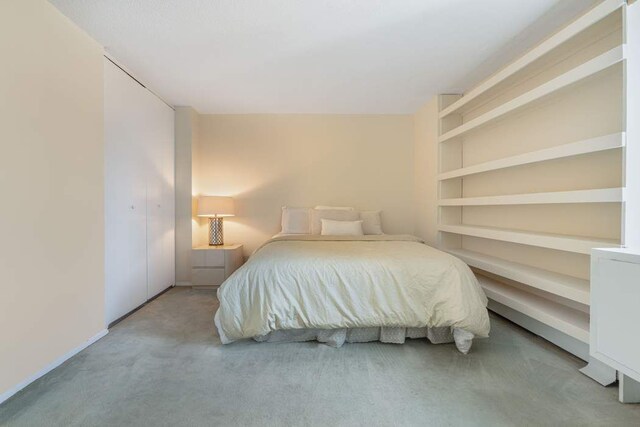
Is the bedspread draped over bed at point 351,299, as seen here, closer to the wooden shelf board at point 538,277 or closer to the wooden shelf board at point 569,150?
the wooden shelf board at point 538,277

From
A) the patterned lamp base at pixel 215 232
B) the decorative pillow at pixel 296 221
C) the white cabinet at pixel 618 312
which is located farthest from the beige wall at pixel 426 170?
the patterned lamp base at pixel 215 232

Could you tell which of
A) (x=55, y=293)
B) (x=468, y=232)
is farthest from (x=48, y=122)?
(x=468, y=232)

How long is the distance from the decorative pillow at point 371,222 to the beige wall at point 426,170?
603mm

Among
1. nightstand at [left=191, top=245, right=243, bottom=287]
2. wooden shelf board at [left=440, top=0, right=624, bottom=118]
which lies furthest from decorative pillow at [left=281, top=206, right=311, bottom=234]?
wooden shelf board at [left=440, top=0, right=624, bottom=118]

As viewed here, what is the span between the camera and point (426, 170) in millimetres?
3627

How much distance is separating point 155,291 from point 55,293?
1.38 metres

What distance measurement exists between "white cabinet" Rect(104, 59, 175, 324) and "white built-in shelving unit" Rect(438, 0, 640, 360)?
3183 millimetres

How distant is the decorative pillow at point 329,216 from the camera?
3498 millimetres

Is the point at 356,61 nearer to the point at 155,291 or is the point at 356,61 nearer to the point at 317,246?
the point at 317,246

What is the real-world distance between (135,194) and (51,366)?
1500mm

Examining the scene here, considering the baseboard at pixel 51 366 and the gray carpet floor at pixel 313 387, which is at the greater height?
the baseboard at pixel 51 366

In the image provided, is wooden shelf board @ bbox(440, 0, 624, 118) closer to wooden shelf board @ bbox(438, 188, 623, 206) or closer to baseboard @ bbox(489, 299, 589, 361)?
wooden shelf board @ bbox(438, 188, 623, 206)

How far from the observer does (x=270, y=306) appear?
6.11ft

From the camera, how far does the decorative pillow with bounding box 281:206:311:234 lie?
3.58 m
